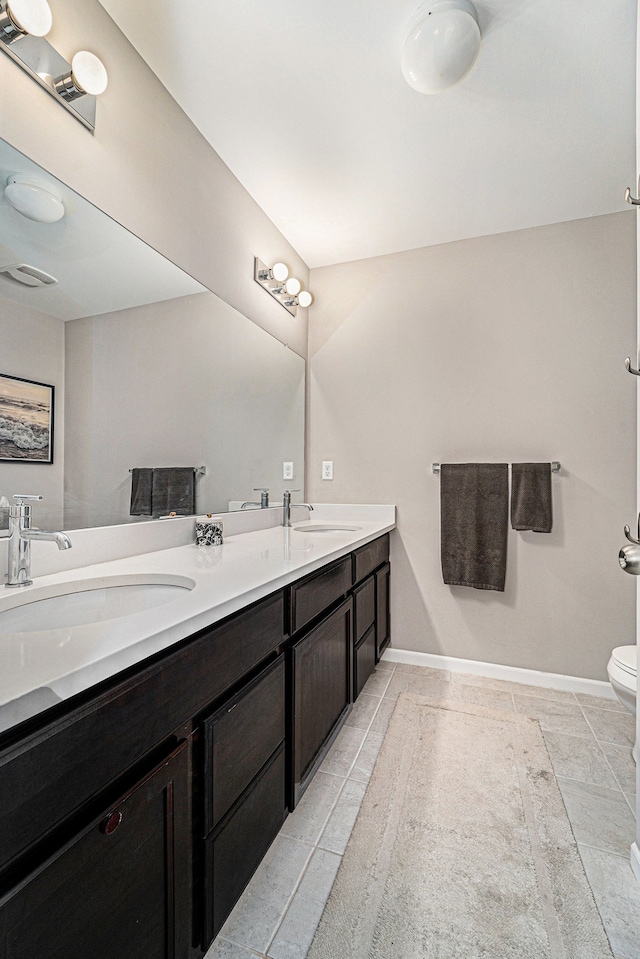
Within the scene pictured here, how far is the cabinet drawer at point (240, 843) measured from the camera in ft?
2.81

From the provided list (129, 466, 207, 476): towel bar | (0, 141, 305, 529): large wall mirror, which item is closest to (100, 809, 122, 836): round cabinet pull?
(0, 141, 305, 529): large wall mirror

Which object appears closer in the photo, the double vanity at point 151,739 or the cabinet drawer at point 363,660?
the double vanity at point 151,739

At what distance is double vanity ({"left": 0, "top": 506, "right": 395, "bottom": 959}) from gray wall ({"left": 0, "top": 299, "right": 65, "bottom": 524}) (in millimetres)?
225

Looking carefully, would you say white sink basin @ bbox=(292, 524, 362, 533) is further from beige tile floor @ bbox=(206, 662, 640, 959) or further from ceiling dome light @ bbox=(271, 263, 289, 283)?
ceiling dome light @ bbox=(271, 263, 289, 283)

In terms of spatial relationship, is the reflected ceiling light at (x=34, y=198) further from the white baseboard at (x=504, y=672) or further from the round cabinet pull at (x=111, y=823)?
the white baseboard at (x=504, y=672)

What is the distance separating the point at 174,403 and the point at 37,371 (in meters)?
0.54

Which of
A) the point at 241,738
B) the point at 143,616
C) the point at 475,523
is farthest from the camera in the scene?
the point at 475,523

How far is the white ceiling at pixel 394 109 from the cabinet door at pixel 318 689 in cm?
183

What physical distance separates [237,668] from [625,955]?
3.49ft

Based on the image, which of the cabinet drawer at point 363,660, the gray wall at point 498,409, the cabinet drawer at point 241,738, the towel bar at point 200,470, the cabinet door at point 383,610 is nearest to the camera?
the cabinet drawer at point 241,738

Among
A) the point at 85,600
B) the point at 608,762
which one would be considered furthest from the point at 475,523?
the point at 85,600

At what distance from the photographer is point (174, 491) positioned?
159 cm

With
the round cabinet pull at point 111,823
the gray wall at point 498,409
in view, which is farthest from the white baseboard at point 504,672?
the round cabinet pull at point 111,823

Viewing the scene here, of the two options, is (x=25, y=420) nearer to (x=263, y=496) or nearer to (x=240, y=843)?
(x=240, y=843)
